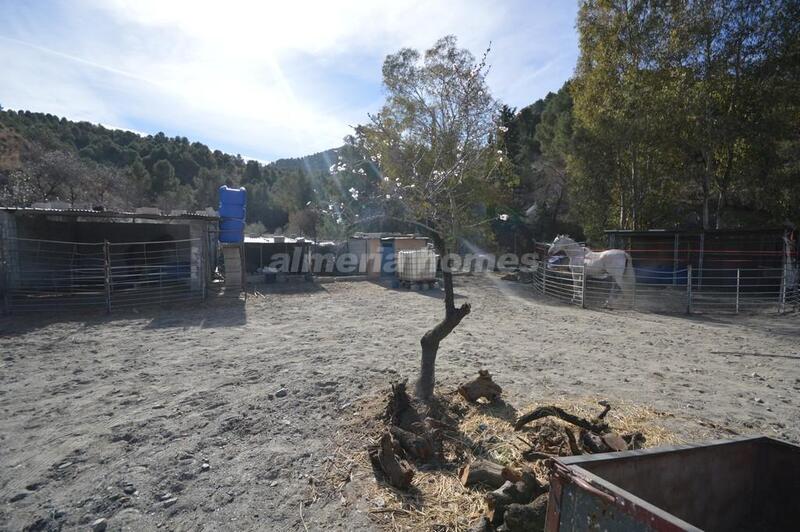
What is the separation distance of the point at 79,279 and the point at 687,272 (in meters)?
17.8

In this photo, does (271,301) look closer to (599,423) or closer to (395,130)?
(395,130)

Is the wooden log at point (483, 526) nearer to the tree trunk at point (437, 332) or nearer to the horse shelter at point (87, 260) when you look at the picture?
the tree trunk at point (437, 332)

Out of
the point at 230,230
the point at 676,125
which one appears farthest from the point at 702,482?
the point at 676,125

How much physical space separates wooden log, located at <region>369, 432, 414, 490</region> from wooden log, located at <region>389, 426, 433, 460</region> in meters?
0.07

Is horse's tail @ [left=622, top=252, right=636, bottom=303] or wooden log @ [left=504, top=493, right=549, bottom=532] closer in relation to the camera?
wooden log @ [left=504, top=493, right=549, bottom=532]

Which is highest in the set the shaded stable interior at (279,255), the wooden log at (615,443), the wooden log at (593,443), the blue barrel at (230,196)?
the blue barrel at (230,196)

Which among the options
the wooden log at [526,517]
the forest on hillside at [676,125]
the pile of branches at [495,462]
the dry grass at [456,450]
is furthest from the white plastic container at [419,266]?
the wooden log at [526,517]

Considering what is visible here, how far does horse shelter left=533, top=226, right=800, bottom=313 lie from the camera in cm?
1167

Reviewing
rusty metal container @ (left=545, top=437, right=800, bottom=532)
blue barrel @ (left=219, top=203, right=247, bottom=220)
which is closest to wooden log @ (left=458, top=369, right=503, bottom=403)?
rusty metal container @ (left=545, top=437, right=800, bottom=532)

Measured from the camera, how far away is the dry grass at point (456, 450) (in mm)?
2699

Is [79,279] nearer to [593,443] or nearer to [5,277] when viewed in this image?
[5,277]

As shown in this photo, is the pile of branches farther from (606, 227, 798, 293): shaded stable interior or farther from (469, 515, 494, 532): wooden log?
(606, 227, 798, 293): shaded stable interior

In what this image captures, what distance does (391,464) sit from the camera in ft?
9.94

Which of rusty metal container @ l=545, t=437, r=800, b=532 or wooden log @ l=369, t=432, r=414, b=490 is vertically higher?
rusty metal container @ l=545, t=437, r=800, b=532
